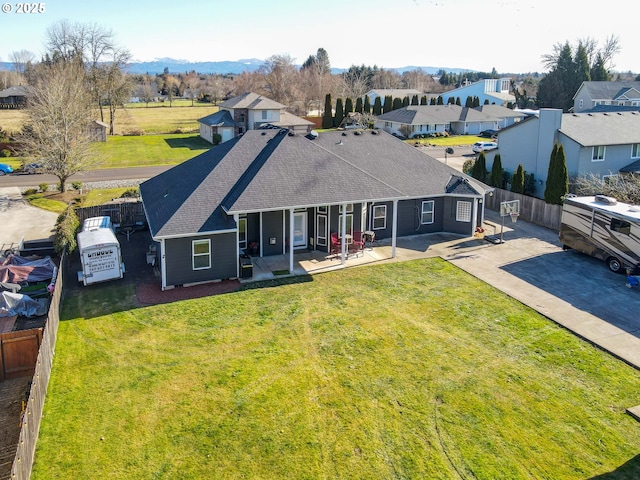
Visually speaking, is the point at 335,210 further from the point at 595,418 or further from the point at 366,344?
the point at 595,418

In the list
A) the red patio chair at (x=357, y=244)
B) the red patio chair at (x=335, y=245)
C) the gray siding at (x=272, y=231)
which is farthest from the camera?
the red patio chair at (x=357, y=244)

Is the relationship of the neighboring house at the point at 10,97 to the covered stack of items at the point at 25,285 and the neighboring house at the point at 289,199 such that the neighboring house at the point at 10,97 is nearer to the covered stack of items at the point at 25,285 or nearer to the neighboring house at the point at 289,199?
the neighboring house at the point at 289,199

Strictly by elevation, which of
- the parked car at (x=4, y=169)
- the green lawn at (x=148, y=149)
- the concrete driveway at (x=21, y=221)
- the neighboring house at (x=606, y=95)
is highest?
the neighboring house at (x=606, y=95)

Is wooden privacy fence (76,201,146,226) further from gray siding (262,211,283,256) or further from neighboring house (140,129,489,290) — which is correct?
gray siding (262,211,283,256)

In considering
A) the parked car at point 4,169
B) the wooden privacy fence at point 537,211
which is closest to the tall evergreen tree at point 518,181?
the wooden privacy fence at point 537,211

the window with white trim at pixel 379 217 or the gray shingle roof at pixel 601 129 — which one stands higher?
the gray shingle roof at pixel 601 129

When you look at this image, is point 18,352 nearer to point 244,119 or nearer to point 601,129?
point 601,129
